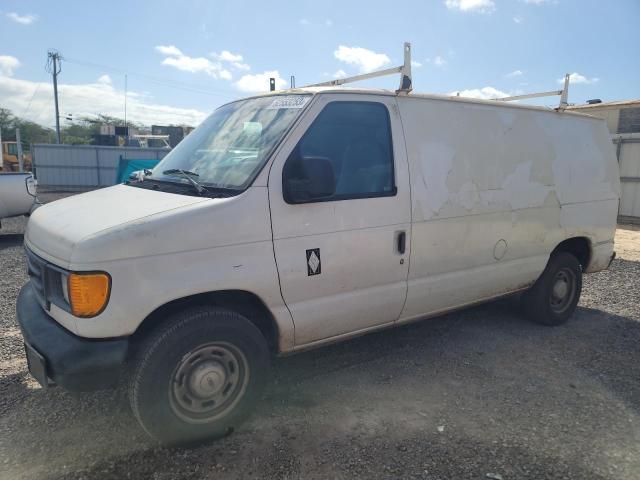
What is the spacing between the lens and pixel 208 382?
2936 mm

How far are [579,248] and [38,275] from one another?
17.1 feet

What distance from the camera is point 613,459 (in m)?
2.96

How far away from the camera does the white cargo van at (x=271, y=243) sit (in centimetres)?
266

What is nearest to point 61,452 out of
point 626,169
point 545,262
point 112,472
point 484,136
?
point 112,472

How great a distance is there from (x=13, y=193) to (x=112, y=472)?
8934 millimetres

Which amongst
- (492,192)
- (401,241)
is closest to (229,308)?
(401,241)

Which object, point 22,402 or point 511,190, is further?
point 511,190

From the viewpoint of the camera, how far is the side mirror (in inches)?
118

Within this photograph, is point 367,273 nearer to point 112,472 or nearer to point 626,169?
point 112,472

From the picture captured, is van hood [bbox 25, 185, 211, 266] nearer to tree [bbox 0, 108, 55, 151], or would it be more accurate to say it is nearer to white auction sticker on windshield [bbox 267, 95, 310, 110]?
white auction sticker on windshield [bbox 267, 95, 310, 110]

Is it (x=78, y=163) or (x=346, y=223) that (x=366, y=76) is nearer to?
(x=346, y=223)

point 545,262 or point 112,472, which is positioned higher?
point 545,262

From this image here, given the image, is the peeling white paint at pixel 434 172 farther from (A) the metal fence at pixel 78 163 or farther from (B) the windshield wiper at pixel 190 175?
(A) the metal fence at pixel 78 163

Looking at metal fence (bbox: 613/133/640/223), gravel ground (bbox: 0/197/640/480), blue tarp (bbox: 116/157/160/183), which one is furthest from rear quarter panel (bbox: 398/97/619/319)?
blue tarp (bbox: 116/157/160/183)
